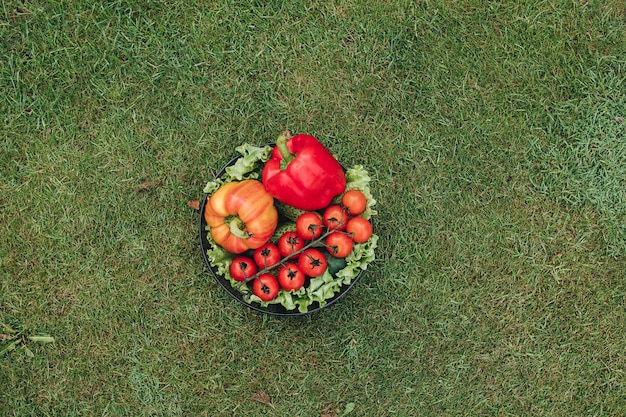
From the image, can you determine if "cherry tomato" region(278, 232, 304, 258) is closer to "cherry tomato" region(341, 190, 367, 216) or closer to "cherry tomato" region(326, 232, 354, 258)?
"cherry tomato" region(326, 232, 354, 258)

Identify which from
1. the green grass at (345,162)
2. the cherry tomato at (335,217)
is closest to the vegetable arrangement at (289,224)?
the cherry tomato at (335,217)

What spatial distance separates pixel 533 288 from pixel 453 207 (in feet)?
1.96

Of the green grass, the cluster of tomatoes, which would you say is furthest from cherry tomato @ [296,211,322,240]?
the green grass

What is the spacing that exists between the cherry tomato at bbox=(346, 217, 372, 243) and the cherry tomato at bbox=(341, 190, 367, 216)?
0.12 feet

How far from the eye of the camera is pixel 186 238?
295 centimetres

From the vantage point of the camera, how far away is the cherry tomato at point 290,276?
2457mm

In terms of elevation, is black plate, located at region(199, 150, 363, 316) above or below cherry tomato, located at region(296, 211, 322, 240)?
below

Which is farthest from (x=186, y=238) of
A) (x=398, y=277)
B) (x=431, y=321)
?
(x=431, y=321)

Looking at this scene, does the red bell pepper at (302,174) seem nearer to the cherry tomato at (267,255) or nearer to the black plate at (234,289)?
the cherry tomato at (267,255)

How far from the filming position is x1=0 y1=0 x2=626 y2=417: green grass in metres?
2.95

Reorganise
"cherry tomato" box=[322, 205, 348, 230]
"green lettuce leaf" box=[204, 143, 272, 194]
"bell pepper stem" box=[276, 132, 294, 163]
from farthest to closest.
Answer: "green lettuce leaf" box=[204, 143, 272, 194] < "cherry tomato" box=[322, 205, 348, 230] < "bell pepper stem" box=[276, 132, 294, 163]

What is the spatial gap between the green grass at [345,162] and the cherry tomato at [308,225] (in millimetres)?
636

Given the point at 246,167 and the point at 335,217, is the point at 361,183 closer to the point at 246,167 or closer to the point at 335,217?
the point at 335,217

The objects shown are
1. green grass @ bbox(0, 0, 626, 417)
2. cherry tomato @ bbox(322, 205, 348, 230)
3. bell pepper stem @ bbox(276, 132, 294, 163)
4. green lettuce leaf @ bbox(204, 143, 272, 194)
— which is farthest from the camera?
green grass @ bbox(0, 0, 626, 417)
